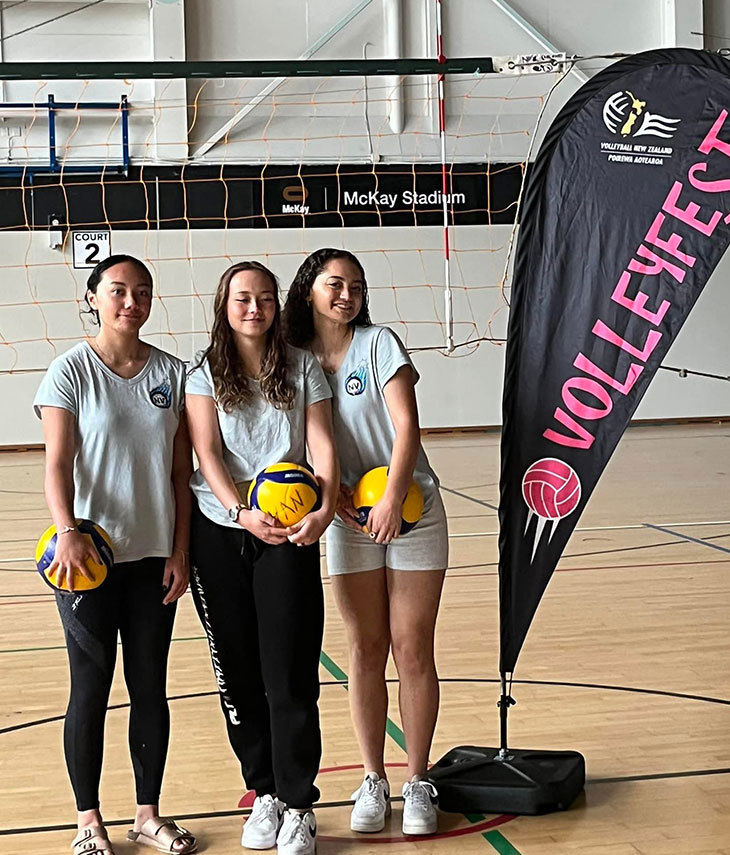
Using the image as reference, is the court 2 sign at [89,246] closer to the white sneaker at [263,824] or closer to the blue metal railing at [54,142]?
the blue metal railing at [54,142]

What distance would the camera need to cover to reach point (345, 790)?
3512 mm

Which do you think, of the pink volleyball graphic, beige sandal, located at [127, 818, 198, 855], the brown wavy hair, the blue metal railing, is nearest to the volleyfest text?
the pink volleyball graphic

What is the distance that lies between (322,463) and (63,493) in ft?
2.09

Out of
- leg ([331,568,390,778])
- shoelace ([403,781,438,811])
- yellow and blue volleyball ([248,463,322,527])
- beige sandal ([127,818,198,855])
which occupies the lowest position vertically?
beige sandal ([127,818,198,855])

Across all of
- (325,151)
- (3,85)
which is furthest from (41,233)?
(325,151)

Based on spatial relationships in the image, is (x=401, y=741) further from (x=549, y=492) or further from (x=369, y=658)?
(x=549, y=492)

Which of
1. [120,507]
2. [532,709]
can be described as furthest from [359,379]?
[532,709]

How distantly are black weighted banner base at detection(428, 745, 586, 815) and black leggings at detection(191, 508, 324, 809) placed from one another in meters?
0.46

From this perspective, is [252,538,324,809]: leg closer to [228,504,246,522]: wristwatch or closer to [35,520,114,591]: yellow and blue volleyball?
[228,504,246,522]: wristwatch

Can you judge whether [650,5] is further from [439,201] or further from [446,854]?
[446,854]

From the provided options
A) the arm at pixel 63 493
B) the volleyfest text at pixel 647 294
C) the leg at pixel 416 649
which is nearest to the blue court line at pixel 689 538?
the volleyfest text at pixel 647 294

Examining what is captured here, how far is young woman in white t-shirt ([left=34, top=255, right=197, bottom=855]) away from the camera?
9.89 ft

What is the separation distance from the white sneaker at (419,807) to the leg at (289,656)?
0.29m

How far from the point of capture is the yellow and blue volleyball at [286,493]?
292 cm
